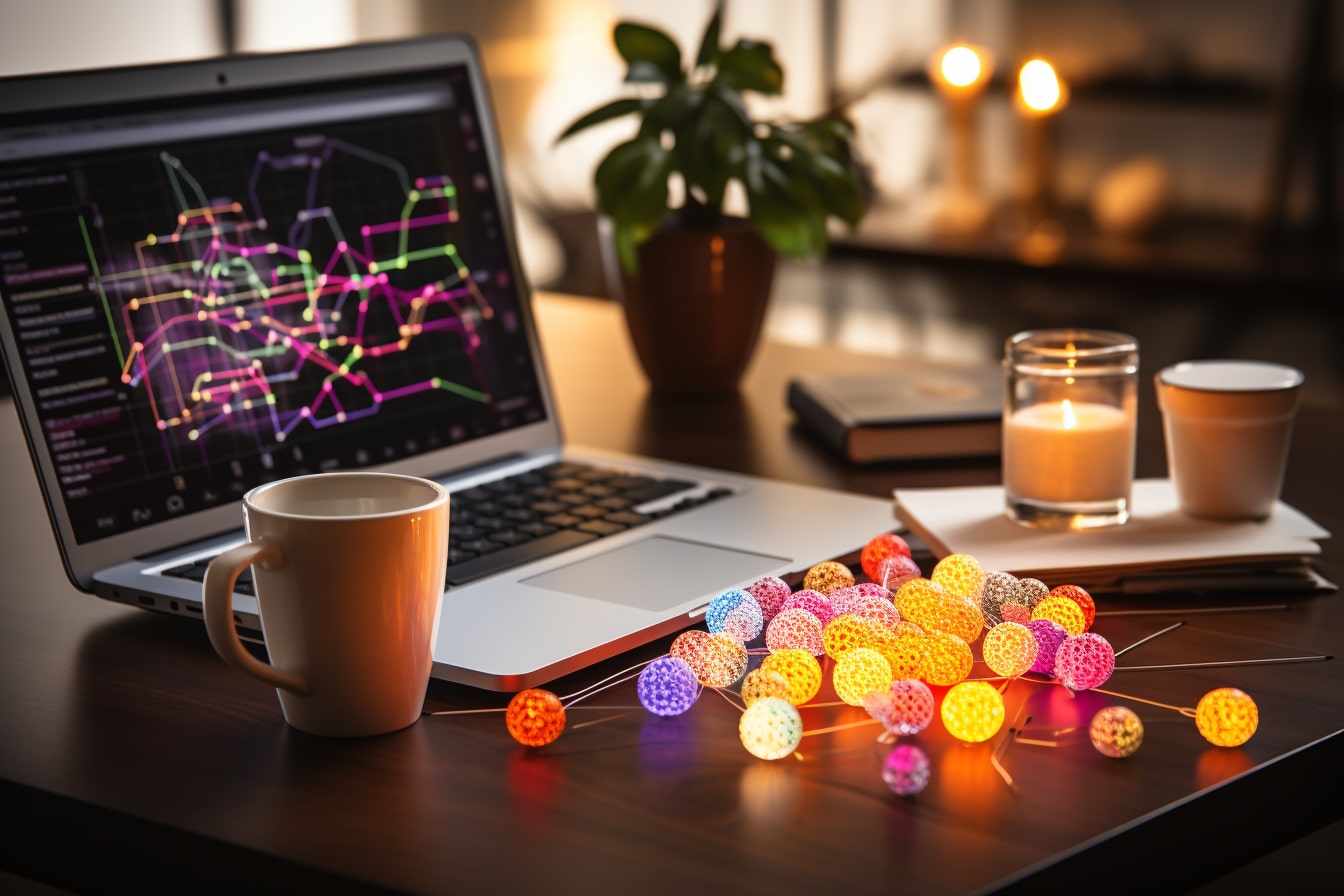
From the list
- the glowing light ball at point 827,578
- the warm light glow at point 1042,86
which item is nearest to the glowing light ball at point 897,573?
the glowing light ball at point 827,578

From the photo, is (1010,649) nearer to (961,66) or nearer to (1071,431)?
(1071,431)

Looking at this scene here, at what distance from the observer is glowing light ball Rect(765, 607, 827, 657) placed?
771 mm

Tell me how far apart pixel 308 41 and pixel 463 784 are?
2.28 metres

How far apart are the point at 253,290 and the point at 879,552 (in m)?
0.48

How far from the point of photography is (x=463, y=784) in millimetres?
651

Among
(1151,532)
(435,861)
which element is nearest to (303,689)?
(435,861)

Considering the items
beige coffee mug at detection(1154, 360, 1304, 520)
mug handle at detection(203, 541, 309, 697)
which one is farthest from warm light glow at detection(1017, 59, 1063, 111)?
mug handle at detection(203, 541, 309, 697)

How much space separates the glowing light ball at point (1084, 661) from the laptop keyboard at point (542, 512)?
35 cm

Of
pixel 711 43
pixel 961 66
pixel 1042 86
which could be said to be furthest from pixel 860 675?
pixel 961 66

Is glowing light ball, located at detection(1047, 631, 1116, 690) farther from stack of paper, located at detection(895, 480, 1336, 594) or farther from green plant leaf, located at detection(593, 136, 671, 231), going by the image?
Answer: green plant leaf, located at detection(593, 136, 671, 231)

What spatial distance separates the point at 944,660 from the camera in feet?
2.44

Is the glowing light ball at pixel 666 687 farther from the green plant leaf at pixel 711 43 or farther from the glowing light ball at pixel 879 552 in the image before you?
the green plant leaf at pixel 711 43

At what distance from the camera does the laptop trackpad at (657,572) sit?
34.5 inches

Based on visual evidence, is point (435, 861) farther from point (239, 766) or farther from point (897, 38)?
point (897, 38)
